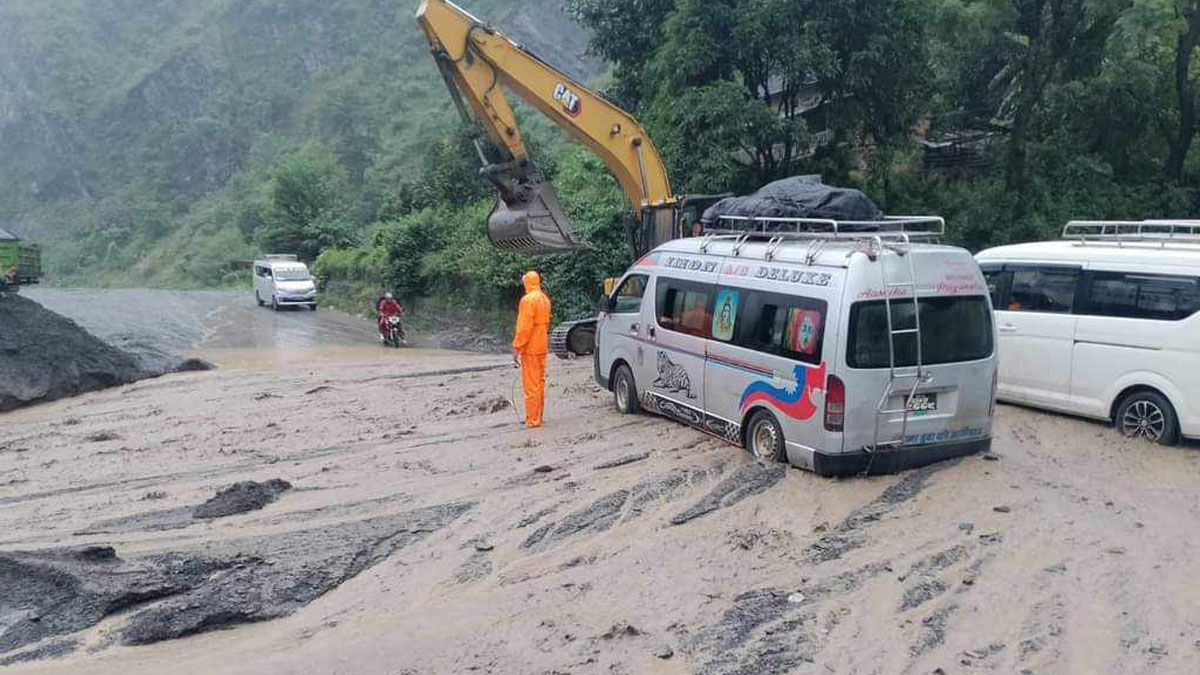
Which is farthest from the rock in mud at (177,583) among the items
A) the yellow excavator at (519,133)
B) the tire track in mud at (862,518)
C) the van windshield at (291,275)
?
the van windshield at (291,275)

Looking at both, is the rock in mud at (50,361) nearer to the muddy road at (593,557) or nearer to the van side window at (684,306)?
the muddy road at (593,557)

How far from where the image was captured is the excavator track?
57.4ft

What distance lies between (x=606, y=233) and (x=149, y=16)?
2844 inches

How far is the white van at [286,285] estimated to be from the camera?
31.6 metres

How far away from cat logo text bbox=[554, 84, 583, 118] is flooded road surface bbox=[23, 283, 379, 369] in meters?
8.98

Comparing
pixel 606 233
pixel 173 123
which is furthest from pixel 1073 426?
pixel 173 123

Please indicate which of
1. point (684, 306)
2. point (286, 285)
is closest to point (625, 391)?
point (684, 306)

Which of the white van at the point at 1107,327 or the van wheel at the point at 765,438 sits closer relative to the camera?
the van wheel at the point at 765,438

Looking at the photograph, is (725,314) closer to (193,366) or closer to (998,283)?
(998,283)

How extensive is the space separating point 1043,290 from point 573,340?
8.52 metres

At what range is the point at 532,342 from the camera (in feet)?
36.9

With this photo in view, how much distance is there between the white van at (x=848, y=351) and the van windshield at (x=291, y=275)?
2472 centimetres

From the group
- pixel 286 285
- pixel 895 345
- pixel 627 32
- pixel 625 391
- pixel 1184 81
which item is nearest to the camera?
pixel 895 345

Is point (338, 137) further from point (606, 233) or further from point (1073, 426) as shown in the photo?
point (1073, 426)
